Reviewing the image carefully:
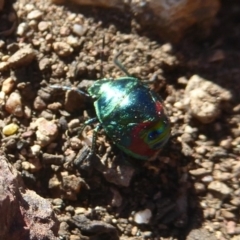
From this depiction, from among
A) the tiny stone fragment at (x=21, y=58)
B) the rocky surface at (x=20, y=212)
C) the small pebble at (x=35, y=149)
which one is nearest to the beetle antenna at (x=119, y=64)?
the tiny stone fragment at (x=21, y=58)

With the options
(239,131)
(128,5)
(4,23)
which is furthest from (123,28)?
(239,131)

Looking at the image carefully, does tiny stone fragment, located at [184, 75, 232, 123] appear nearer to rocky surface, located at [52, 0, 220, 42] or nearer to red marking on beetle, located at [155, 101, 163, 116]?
red marking on beetle, located at [155, 101, 163, 116]

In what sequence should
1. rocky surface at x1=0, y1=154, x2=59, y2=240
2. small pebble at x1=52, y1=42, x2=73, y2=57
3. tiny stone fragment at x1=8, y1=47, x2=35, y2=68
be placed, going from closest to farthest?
rocky surface at x1=0, y1=154, x2=59, y2=240 < tiny stone fragment at x1=8, y1=47, x2=35, y2=68 < small pebble at x1=52, y1=42, x2=73, y2=57

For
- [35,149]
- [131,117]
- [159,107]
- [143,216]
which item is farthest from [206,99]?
[35,149]

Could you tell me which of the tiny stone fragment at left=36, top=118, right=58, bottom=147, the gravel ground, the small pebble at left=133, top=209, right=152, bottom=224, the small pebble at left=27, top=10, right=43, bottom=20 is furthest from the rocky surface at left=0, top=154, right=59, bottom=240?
the small pebble at left=27, top=10, right=43, bottom=20

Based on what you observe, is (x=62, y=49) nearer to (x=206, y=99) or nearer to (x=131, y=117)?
(x=131, y=117)

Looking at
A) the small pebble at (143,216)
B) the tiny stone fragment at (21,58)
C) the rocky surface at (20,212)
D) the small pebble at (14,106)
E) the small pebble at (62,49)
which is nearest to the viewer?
the rocky surface at (20,212)

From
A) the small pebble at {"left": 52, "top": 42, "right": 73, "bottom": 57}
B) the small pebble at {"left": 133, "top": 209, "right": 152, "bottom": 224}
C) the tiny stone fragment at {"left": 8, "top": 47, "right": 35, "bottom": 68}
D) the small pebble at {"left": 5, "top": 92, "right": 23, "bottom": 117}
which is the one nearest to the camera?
the small pebble at {"left": 133, "top": 209, "right": 152, "bottom": 224}

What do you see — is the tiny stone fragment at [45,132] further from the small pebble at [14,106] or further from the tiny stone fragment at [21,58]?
the tiny stone fragment at [21,58]
